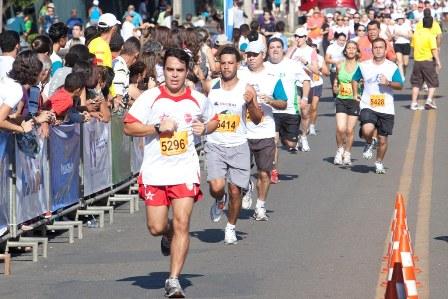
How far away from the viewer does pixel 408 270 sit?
26.5ft

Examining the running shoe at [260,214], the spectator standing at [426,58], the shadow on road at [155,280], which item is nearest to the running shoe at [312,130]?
the spectator standing at [426,58]

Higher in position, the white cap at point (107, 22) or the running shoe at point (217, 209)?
the white cap at point (107, 22)

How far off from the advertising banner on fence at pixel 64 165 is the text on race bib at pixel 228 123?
1.59 m

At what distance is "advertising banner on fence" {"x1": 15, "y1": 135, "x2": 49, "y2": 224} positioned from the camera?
11.9 meters

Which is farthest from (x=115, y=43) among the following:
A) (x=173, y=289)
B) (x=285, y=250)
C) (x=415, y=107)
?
(x=415, y=107)

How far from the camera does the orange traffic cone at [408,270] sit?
25.7 feet

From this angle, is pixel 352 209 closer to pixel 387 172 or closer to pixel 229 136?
pixel 229 136

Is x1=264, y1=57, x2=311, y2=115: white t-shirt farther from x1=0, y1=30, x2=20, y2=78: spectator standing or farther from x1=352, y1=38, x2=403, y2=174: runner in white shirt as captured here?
x1=0, y1=30, x2=20, y2=78: spectator standing

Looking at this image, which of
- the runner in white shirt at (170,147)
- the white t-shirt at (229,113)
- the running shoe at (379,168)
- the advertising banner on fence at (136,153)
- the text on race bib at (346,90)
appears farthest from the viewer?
the text on race bib at (346,90)

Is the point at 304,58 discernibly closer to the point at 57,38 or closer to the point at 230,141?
the point at 57,38

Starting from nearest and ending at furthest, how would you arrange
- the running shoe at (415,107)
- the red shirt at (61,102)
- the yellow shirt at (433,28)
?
the red shirt at (61,102)
the running shoe at (415,107)
the yellow shirt at (433,28)

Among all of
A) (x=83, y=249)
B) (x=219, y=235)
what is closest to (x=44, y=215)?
(x=83, y=249)

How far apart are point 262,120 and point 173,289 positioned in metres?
4.99

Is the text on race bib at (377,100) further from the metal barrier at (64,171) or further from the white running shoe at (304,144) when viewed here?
the metal barrier at (64,171)
